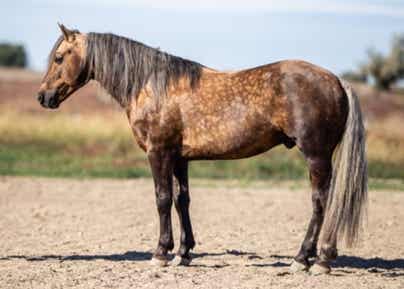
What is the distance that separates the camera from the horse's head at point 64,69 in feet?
26.0

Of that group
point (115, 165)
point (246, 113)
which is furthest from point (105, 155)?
point (246, 113)

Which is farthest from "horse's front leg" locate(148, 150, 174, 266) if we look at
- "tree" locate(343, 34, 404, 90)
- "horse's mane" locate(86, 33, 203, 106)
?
"tree" locate(343, 34, 404, 90)

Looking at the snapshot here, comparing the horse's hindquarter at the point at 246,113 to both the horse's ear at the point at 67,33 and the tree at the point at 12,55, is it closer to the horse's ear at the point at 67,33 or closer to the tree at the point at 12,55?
the horse's ear at the point at 67,33

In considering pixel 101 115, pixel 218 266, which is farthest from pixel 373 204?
pixel 101 115

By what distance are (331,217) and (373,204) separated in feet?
19.2

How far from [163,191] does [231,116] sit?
1051 millimetres

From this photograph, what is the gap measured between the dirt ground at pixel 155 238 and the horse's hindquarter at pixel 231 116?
1207mm

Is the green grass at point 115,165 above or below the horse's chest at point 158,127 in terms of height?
below

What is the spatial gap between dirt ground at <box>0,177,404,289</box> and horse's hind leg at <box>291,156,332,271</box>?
0.21 m

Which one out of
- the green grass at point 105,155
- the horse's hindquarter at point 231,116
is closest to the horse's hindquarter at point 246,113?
the horse's hindquarter at point 231,116

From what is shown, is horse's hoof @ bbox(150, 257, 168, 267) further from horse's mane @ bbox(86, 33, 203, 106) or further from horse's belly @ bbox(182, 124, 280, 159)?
horse's mane @ bbox(86, 33, 203, 106)

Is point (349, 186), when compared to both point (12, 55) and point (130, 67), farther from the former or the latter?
point (12, 55)

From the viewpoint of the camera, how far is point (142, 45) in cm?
789

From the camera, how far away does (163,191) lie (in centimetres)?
770
